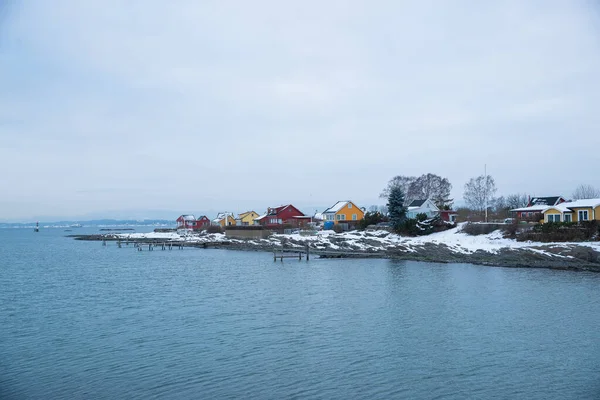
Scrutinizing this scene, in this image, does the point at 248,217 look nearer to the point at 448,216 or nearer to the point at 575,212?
the point at 448,216

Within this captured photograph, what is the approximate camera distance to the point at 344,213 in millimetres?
79312

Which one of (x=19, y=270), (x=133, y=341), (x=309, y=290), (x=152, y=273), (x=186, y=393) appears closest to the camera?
(x=186, y=393)

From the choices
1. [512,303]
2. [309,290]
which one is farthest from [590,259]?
[309,290]

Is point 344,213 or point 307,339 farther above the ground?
point 344,213

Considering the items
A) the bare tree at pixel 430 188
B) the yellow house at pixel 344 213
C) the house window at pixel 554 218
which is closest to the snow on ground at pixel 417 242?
the house window at pixel 554 218

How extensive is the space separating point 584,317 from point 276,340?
1288cm

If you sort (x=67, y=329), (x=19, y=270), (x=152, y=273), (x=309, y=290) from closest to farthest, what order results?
(x=67, y=329) → (x=309, y=290) → (x=152, y=273) → (x=19, y=270)

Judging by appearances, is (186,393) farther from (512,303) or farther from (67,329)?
(512,303)

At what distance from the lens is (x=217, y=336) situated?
58.8 feet

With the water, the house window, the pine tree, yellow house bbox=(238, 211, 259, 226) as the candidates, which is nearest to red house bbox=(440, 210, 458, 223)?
the pine tree

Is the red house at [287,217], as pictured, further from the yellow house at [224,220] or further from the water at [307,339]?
the water at [307,339]

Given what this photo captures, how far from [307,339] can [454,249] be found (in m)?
32.0

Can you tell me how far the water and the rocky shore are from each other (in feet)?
19.5

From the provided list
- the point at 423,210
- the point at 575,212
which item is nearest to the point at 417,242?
the point at 575,212
